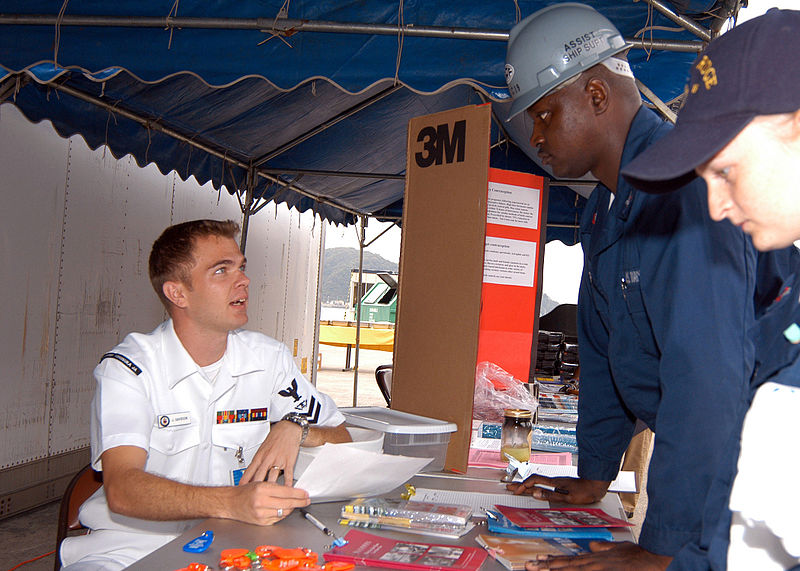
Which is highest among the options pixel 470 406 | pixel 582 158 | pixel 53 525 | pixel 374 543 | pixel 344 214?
pixel 344 214

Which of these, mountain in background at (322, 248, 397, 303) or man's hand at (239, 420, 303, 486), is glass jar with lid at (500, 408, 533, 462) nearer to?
man's hand at (239, 420, 303, 486)

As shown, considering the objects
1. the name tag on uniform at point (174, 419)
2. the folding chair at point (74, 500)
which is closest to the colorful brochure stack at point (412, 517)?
the name tag on uniform at point (174, 419)

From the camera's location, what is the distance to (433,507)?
150cm

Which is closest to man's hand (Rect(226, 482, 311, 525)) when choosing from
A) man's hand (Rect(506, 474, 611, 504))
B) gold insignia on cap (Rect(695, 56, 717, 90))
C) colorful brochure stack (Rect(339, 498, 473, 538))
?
colorful brochure stack (Rect(339, 498, 473, 538))

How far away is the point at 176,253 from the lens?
86.9 inches

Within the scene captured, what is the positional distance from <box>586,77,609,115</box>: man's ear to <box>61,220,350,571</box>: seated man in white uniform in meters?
1.00

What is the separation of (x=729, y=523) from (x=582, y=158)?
0.91 meters

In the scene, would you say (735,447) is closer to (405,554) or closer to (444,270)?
(405,554)

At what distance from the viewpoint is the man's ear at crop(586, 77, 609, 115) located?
1410 mm

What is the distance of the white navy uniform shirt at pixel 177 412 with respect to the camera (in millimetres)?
1759

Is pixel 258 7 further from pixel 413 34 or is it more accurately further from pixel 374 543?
pixel 374 543

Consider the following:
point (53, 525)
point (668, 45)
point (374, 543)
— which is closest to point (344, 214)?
point (53, 525)

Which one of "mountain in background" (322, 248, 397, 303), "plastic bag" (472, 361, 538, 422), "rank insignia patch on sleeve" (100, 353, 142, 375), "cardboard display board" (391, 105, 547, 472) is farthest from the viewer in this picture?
"mountain in background" (322, 248, 397, 303)

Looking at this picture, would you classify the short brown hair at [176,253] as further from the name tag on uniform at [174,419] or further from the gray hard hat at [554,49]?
the gray hard hat at [554,49]
